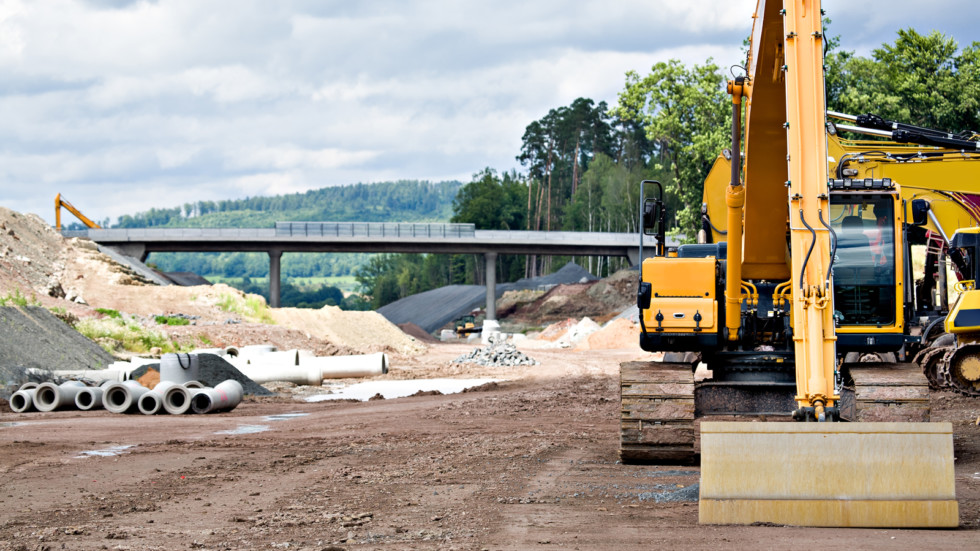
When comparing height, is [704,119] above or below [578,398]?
above

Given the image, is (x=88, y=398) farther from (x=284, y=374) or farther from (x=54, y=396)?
(x=284, y=374)

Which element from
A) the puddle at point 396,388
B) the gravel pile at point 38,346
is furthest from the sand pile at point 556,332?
the gravel pile at point 38,346

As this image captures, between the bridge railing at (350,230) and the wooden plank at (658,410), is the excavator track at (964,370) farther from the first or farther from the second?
the bridge railing at (350,230)

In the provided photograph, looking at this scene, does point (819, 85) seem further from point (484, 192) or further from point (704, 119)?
point (484, 192)

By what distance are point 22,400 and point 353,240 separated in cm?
4884

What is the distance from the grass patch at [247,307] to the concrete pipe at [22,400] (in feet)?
87.7

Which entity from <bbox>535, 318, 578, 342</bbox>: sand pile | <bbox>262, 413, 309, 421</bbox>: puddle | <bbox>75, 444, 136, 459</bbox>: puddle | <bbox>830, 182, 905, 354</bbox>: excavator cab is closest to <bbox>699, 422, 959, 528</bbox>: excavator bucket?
<bbox>830, 182, 905, 354</bbox>: excavator cab

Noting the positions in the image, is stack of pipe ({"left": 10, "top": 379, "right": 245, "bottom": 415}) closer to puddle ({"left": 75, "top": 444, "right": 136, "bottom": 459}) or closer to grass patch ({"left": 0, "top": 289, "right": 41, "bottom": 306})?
puddle ({"left": 75, "top": 444, "right": 136, "bottom": 459})

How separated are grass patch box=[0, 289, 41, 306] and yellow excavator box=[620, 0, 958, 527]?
2042 cm

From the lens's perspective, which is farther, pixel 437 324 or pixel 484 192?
pixel 484 192

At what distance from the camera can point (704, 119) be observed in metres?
55.7

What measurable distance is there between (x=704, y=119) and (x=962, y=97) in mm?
12879

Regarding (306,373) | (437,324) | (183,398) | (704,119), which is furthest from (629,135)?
(183,398)

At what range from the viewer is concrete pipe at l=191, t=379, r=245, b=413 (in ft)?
63.7
